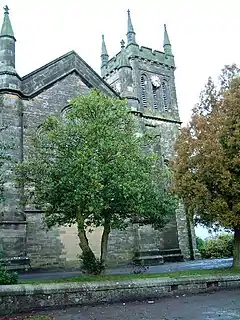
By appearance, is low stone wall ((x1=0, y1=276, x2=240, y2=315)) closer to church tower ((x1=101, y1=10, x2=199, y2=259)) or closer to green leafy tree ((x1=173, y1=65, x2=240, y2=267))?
green leafy tree ((x1=173, y1=65, x2=240, y2=267))

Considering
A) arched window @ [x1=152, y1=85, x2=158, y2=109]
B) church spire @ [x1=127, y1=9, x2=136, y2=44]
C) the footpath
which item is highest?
church spire @ [x1=127, y1=9, x2=136, y2=44]

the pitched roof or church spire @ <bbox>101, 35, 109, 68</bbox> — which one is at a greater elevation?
church spire @ <bbox>101, 35, 109, 68</bbox>

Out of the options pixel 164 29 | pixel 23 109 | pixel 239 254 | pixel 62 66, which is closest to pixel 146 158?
pixel 239 254

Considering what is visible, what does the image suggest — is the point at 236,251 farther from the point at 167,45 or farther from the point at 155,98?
the point at 167,45

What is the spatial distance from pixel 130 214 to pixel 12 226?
732 cm

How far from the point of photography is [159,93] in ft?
107

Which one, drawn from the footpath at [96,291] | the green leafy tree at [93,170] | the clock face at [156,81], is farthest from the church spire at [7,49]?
the footpath at [96,291]

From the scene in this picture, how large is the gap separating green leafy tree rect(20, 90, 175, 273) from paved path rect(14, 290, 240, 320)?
12.0 feet

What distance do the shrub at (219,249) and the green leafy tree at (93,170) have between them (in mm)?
18127

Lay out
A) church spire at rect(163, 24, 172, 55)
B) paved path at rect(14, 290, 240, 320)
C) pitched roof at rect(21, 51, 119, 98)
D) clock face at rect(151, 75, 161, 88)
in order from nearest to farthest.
Result: 1. paved path at rect(14, 290, 240, 320)
2. pitched roof at rect(21, 51, 119, 98)
3. clock face at rect(151, 75, 161, 88)
4. church spire at rect(163, 24, 172, 55)

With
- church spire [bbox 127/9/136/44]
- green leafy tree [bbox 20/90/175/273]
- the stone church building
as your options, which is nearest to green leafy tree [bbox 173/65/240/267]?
green leafy tree [bbox 20/90/175/273]

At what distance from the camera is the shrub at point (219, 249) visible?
30.8 metres

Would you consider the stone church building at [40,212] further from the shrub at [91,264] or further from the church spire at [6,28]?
the shrub at [91,264]

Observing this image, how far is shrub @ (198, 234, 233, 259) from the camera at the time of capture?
101 feet
